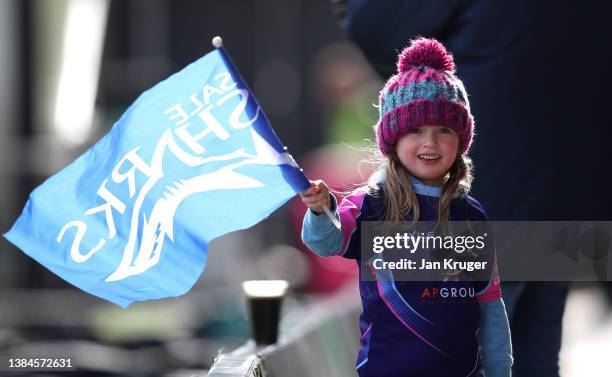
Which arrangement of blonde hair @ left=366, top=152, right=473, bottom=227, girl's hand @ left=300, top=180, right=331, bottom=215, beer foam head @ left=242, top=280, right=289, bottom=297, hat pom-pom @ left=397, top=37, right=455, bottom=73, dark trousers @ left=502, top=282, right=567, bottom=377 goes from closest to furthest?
1. girl's hand @ left=300, top=180, right=331, bottom=215
2. blonde hair @ left=366, top=152, right=473, bottom=227
3. hat pom-pom @ left=397, top=37, right=455, bottom=73
4. dark trousers @ left=502, top=282, right=567, bottom=377
5. beer foam head @ left=242, top=280, right=289, bottom=297

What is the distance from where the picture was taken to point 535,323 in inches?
176

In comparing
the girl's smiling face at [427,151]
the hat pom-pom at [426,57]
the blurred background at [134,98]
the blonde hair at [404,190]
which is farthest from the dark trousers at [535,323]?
the blurred background at [134,98]

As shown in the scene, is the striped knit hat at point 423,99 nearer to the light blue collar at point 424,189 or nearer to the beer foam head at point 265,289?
the light blue collar at point 424,189

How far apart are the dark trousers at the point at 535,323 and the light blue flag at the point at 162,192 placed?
101cm

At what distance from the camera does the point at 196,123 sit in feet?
14.0

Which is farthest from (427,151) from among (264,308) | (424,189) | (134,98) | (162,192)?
(134,98)

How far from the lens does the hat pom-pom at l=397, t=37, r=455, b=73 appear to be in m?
3.88

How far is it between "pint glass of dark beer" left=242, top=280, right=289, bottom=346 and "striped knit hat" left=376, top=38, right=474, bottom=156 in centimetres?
184

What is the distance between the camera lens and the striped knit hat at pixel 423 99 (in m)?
3.76

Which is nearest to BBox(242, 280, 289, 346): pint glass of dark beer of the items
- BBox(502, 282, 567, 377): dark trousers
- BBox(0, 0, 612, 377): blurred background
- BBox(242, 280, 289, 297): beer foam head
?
BBox(242, 280, 289, 297): beer foam head

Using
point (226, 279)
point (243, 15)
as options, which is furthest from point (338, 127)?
point (243, 15)

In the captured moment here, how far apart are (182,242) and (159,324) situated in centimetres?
626

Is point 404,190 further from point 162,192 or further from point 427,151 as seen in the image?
point 162,192

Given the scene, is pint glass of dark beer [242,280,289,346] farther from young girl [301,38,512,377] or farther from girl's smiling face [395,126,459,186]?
girl's smiling face [395,126,459,186]
